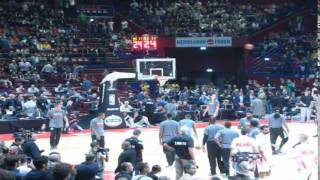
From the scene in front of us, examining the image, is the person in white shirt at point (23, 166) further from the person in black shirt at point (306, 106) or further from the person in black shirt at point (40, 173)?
the person in black shirt at point (306, 106)

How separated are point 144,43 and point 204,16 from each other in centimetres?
564

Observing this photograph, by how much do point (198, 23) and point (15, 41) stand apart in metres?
A: 12.3

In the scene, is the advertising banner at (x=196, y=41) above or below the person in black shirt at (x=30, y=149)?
above

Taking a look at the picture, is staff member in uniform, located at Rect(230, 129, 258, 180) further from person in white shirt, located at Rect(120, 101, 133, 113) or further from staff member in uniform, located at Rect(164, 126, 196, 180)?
person in white shirt, located at Rect(120, 101, 133, 113)

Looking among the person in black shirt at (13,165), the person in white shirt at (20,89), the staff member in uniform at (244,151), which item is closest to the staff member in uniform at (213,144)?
the staff member in uniform at (244,151)

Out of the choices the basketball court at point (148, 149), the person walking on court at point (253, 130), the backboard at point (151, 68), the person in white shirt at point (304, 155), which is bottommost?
the basketball court at point (148, 149)

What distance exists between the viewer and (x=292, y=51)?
3922cm

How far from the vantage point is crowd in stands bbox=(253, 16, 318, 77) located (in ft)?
123

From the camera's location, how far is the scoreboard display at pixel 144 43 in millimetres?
37000

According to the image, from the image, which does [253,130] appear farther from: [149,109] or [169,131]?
[149,109]

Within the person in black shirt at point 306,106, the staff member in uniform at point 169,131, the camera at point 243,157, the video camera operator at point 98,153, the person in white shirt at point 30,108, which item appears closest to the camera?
the video camera operator at point 98,153

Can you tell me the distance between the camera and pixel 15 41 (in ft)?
109

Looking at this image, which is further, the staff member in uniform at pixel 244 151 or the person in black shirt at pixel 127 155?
the staff member in uniform at pixel 244 151

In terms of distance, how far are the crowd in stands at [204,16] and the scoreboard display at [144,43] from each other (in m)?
1.03
